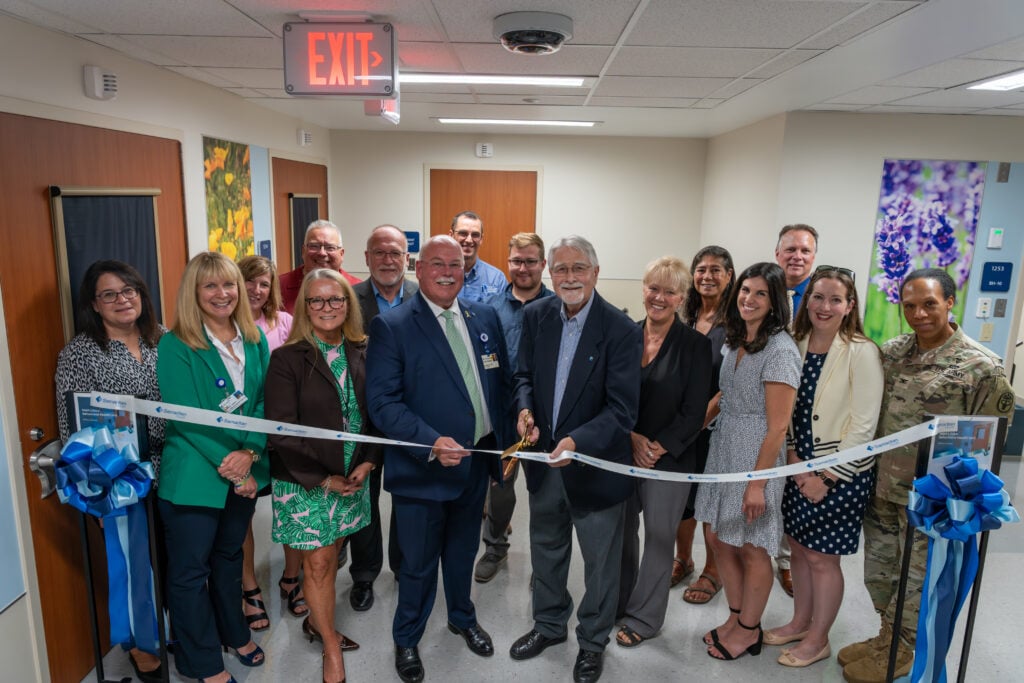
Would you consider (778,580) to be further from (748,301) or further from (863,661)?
(748,301)

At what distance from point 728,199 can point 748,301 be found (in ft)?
13.9

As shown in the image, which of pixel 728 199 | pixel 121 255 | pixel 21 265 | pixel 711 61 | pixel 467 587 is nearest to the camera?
pixel 21 265

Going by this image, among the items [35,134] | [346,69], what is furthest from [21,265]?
[346,69]

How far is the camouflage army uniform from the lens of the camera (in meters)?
2.41

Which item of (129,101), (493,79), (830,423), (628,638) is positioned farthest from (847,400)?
(129,101)

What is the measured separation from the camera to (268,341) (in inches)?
120

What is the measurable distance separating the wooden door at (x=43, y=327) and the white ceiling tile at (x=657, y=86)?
2848 millimetres

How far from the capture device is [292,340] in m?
2.53

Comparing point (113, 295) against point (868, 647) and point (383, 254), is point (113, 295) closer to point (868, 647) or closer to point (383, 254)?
point (383, 254)

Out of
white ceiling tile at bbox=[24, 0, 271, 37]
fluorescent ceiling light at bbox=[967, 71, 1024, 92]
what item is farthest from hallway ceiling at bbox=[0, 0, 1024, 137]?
fluorescent ceiling light at bbox=[967, 71, 1024, 92]

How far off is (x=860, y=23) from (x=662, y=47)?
0.84 metres

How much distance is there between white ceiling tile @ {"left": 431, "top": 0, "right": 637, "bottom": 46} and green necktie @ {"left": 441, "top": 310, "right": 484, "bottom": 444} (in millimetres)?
1183

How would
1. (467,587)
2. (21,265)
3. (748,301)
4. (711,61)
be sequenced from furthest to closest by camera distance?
(711,61)
(467,587)
(748,301)
(21,265)

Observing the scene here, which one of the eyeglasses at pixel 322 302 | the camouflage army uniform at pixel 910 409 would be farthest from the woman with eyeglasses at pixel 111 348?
the camouflage army uniform at pixel 910 409
